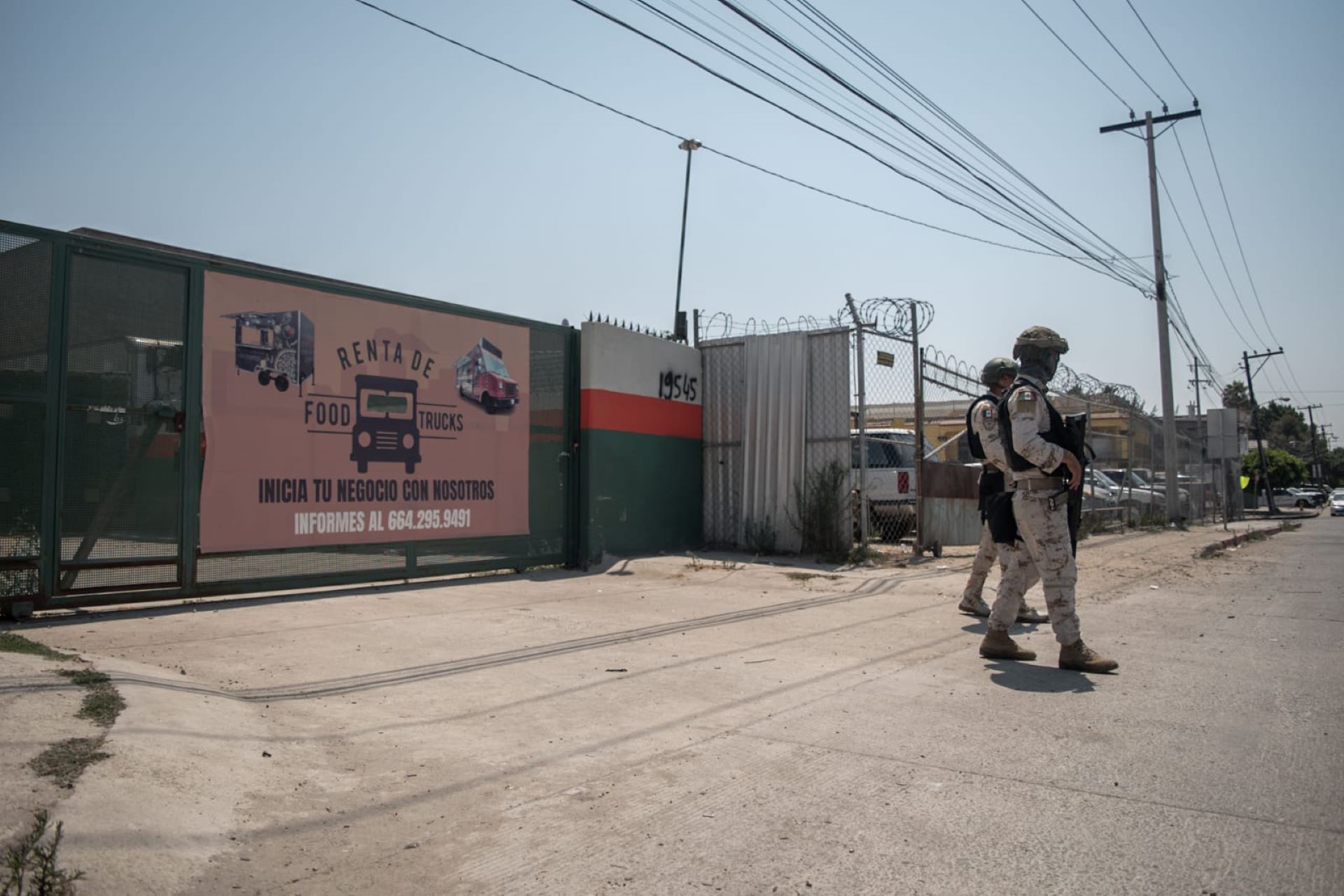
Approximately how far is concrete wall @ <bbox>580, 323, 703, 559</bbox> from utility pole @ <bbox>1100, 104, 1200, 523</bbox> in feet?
46.1

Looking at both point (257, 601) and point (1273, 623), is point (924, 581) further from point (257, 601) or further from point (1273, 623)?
point (257, 601)

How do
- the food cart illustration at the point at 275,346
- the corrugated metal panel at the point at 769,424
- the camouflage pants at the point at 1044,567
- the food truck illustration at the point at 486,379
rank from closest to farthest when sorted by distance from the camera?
the camouflage pants at the point at 1044,567, the food cart illustration at the point at 275,346, the food truck illustration at the point at 486,379, the corrugated metal panel at the point at 769,424

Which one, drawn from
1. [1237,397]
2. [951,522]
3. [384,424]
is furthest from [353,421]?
[1237,397]

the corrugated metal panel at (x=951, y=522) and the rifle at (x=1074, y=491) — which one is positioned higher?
the rifle at (x=1074, y=491)

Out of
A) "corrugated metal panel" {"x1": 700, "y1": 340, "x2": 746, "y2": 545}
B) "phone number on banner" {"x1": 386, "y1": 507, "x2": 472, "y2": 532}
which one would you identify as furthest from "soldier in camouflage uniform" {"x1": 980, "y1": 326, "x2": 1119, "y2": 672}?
"corrugated metal panel" {"x1": 700, "y1": 340, "x2": 746, "y2": 545}

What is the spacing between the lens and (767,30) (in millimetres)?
8742

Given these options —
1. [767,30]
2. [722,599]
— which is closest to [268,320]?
[722,599]

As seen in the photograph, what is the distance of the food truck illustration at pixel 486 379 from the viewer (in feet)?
30.0

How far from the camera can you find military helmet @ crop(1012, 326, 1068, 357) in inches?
226

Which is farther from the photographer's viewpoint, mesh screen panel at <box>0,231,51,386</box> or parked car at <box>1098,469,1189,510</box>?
parked car at <box>1098,469,1189,510</box>

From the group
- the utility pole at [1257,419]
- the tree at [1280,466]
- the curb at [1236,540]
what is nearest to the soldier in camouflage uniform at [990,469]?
the curb at [1236,540]

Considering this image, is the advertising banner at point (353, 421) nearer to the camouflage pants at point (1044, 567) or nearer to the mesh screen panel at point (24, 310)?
the mesh screen panel at point (24, 310)

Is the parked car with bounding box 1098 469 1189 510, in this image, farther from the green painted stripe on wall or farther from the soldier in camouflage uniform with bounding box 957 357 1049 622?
the soldier in camouflage uniform with bounding box 957 357 1049 622

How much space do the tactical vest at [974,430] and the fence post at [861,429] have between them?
4.01m
